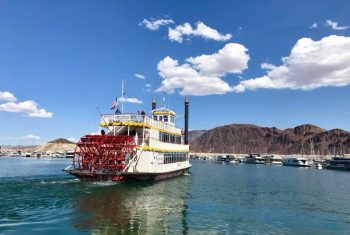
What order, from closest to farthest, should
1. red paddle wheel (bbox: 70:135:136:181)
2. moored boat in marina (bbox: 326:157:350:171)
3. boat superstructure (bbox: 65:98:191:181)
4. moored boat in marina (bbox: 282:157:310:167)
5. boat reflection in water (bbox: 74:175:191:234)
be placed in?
boat reflection in water (bbox: 74:175:191:234) < boat superstructure (bbox: 65:98:191:181) < red paddle wheel (bbox: 70:135:136:181) < moored boat in marina (bbox: 326:157:350:171) < moored boat in marina (bbox: 282:157:310:167)

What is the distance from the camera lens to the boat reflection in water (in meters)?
22.0

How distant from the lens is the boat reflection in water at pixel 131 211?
22047 millimetres

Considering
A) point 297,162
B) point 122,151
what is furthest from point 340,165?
point 122,151

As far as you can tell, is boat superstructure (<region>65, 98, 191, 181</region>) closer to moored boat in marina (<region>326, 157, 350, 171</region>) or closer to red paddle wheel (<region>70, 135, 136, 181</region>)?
red paddle wheel (<region>70, 135, 136, 181</region>)

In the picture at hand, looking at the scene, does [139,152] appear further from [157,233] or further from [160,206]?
[157,233]

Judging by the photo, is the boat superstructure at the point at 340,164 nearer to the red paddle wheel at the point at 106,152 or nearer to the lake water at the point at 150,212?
the lake water at the point at 150,212

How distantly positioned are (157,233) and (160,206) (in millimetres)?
8928

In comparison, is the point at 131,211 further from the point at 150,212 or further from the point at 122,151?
the point at 122,151

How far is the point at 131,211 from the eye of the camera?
89.0 feet

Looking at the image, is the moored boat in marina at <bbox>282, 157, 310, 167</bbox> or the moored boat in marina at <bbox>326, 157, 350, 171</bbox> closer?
the moored boat in marina at <bbox>326, 157, 350, 171</bbox>

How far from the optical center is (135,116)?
152 ft

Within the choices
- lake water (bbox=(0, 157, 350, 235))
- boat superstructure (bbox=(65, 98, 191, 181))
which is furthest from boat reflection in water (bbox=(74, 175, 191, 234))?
boat superstructure (bbox=(65, 98, 191, 181))

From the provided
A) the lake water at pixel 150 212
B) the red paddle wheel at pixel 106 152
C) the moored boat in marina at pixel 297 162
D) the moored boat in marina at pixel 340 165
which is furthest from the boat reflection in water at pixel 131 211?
the moored boat in marina at pixel 297 162

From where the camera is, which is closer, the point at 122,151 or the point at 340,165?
the point at 122,151
